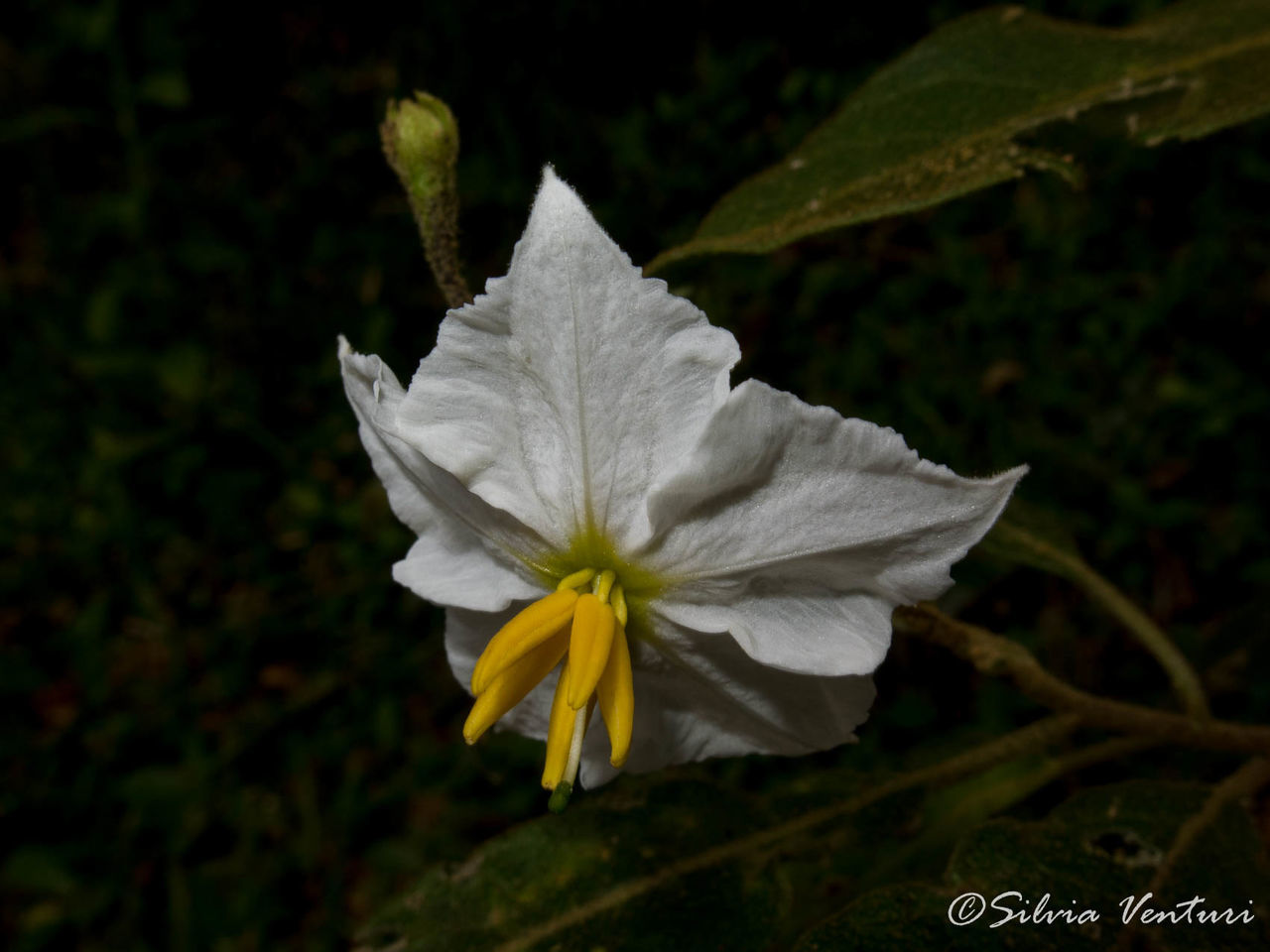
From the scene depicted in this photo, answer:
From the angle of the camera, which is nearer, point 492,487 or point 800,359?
point 492,487

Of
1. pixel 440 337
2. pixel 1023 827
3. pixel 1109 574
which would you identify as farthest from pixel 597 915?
pixel 1109 574

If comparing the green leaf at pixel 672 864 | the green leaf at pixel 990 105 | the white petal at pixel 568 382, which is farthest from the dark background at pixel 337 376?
the white petal at pixel 568 382

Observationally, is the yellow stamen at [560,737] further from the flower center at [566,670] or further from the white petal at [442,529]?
the white petal at [442,529]

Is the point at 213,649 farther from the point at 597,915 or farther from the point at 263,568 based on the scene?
the point at 597,915

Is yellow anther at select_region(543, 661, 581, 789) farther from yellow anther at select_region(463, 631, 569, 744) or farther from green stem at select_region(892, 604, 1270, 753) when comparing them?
green stem at select_region(892, 604, 1270, 753)

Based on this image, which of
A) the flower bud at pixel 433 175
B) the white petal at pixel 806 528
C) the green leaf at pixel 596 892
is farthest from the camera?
the green leaf at pixel 596 892

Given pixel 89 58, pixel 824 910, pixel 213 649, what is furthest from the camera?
pixel 89 58

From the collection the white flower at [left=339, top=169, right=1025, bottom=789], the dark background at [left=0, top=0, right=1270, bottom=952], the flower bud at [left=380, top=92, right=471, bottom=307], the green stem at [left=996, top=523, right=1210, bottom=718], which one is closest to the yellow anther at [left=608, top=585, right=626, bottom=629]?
the white flower at [left=339, top=169, right=1025, bottom=789]
